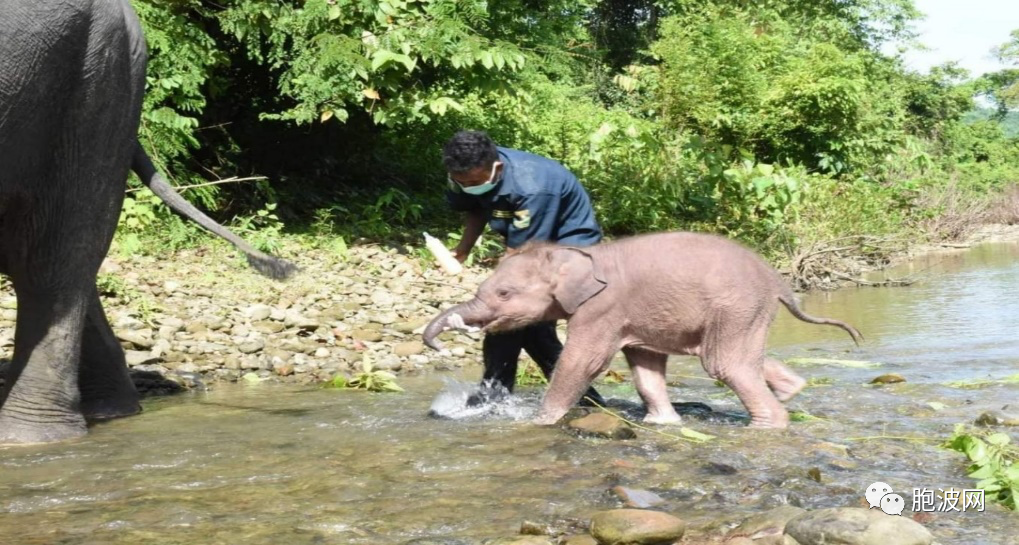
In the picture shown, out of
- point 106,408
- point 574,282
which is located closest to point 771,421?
point 574,282

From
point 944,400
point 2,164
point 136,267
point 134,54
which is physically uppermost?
point 134,54

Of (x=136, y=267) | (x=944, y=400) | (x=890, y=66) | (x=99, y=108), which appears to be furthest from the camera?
(x=890, y=66)

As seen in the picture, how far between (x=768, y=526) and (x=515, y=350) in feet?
9.54

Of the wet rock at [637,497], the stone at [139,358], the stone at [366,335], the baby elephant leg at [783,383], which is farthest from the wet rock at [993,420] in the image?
the stone at [139,358]

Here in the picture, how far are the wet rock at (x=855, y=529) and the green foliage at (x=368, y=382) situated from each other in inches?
166

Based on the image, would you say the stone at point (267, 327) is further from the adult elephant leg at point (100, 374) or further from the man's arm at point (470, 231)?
the man's arm at point (470, 231)

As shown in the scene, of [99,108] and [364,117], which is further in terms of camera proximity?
[364,117]

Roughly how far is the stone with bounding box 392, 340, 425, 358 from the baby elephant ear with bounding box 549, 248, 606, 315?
9.52 feet

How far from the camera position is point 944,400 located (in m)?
7.18

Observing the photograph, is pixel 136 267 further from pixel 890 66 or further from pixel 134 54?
pixel 890 66

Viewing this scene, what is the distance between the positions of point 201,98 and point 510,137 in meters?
5.28

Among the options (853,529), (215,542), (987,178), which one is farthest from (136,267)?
(987,178)

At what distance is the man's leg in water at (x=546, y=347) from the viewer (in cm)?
723

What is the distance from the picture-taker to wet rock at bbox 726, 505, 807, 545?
427 cm
